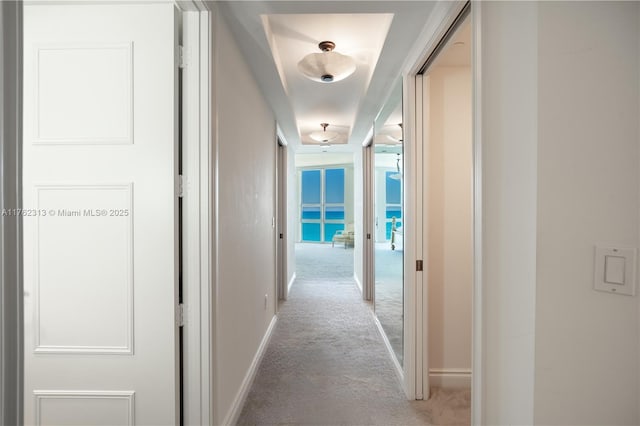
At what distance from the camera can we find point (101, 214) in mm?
1411

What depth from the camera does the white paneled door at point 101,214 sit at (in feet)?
4.56

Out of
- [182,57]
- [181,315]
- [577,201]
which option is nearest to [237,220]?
[181,315]

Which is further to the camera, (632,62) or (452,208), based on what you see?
(452,208)

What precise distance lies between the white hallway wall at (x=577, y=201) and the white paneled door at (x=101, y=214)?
1.36m

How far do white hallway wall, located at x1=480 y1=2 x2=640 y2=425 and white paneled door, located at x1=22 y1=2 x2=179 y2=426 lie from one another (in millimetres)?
1359

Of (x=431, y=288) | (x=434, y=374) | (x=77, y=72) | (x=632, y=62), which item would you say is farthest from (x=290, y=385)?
(x=632, y=62)

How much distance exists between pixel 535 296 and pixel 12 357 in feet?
3.98

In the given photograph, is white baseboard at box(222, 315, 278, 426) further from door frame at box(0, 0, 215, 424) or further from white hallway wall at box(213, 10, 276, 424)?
door frame at box(0, 0, 215, 424)

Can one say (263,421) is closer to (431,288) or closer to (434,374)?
(434,374)

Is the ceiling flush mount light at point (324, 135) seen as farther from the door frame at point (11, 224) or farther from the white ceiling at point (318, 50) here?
the door frame at point (11, 224)

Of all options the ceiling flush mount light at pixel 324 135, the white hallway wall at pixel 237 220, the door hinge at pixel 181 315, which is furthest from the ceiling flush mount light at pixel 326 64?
the ceiling flush mount light at pixel 324 135

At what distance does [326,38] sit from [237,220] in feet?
4.51

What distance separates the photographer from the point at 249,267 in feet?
8.00

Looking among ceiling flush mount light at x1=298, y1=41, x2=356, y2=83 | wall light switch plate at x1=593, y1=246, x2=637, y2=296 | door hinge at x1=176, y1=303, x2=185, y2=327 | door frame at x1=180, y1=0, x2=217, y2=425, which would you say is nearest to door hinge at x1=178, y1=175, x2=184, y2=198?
door frame at x1=180, y1=0, x2=217, y2=425
